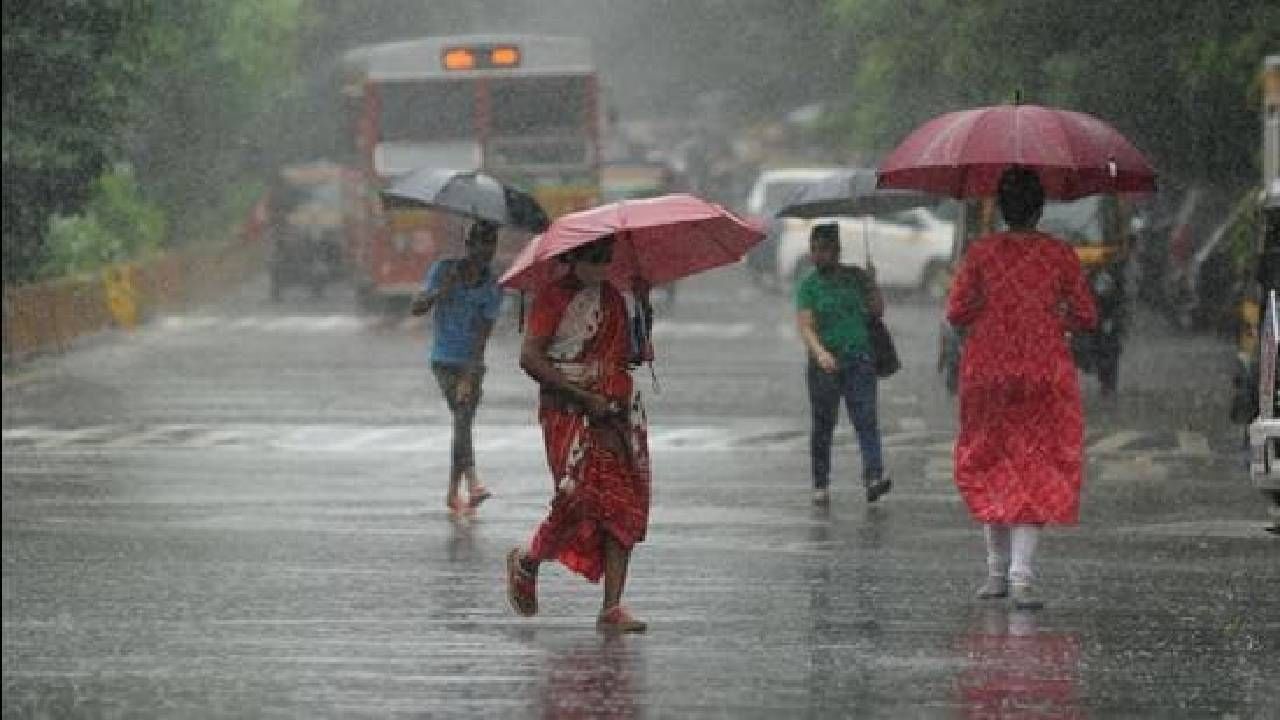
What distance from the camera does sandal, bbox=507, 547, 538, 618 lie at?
1141 cm

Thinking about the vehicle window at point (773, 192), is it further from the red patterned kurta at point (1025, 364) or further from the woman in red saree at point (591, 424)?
the woman in red saree at point (591, 424)

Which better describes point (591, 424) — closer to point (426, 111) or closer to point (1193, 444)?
point (1193, 444)

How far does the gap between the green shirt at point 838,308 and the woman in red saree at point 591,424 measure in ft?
17.9

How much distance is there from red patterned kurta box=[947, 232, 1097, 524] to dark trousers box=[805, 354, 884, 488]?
4630mm

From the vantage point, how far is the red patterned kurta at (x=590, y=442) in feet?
37.0

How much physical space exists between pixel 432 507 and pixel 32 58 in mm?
15614

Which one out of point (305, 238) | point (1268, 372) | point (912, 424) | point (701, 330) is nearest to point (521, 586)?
point (1268, 372)

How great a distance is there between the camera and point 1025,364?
12.0 metres

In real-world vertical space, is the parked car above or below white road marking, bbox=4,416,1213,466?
below

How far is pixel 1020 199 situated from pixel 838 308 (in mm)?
4839

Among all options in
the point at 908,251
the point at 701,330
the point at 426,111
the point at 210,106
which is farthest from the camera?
the point at 210,106

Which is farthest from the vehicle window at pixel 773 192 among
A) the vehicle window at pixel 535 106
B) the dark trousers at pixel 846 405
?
the dark trousers at pixel 846 405

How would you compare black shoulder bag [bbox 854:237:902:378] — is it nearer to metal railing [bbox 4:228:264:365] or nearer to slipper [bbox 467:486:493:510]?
slipper [bbox 467:486:493:510]

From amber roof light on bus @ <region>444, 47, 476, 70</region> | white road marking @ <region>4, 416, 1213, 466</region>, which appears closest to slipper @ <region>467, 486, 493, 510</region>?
white road marking @ <region>4, 416, 1213, 466</region>
